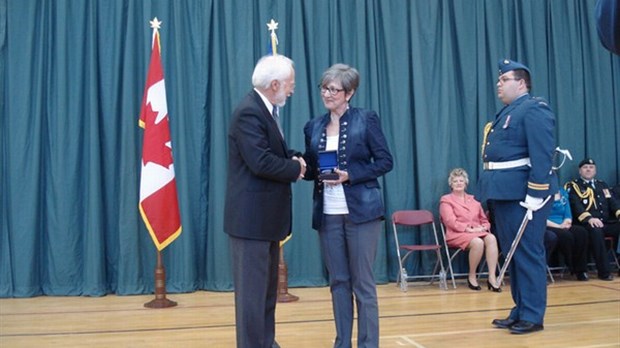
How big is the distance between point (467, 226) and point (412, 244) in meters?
0.60

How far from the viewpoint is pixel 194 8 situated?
5.83 metres

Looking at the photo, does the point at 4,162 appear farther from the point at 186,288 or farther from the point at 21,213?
the point at 186,288

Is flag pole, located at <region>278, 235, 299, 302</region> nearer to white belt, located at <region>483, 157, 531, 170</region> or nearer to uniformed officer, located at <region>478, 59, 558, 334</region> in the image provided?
uniformed officer, located at <region>478, 59, 558, 334</region>

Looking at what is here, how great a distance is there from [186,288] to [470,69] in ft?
12.0

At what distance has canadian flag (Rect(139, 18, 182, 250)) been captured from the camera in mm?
5055

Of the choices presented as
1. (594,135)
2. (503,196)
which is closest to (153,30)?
(503,196)

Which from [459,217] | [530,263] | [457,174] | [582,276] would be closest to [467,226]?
[459,217]

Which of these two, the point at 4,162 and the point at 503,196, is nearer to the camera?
the point at 503,196

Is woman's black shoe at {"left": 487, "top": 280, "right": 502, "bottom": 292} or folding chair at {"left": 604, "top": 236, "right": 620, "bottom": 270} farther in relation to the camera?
folding chair at {"left": 604, "top": 236, "right": 620, "bottom": 270}

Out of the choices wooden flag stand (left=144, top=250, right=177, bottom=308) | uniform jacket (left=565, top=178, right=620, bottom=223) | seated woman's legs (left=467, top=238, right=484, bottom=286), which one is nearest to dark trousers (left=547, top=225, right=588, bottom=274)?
uniform jacket (left=565, top=178, right=620, bottom=223)

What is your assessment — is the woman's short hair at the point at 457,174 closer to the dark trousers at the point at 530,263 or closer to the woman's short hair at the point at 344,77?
the dark trousers at the point at 530,263

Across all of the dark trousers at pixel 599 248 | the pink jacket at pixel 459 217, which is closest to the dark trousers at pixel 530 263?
the pink jacket at pixel 459 217

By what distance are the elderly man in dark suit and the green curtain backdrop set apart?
300cm

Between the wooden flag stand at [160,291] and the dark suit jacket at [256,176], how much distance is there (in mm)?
2499
